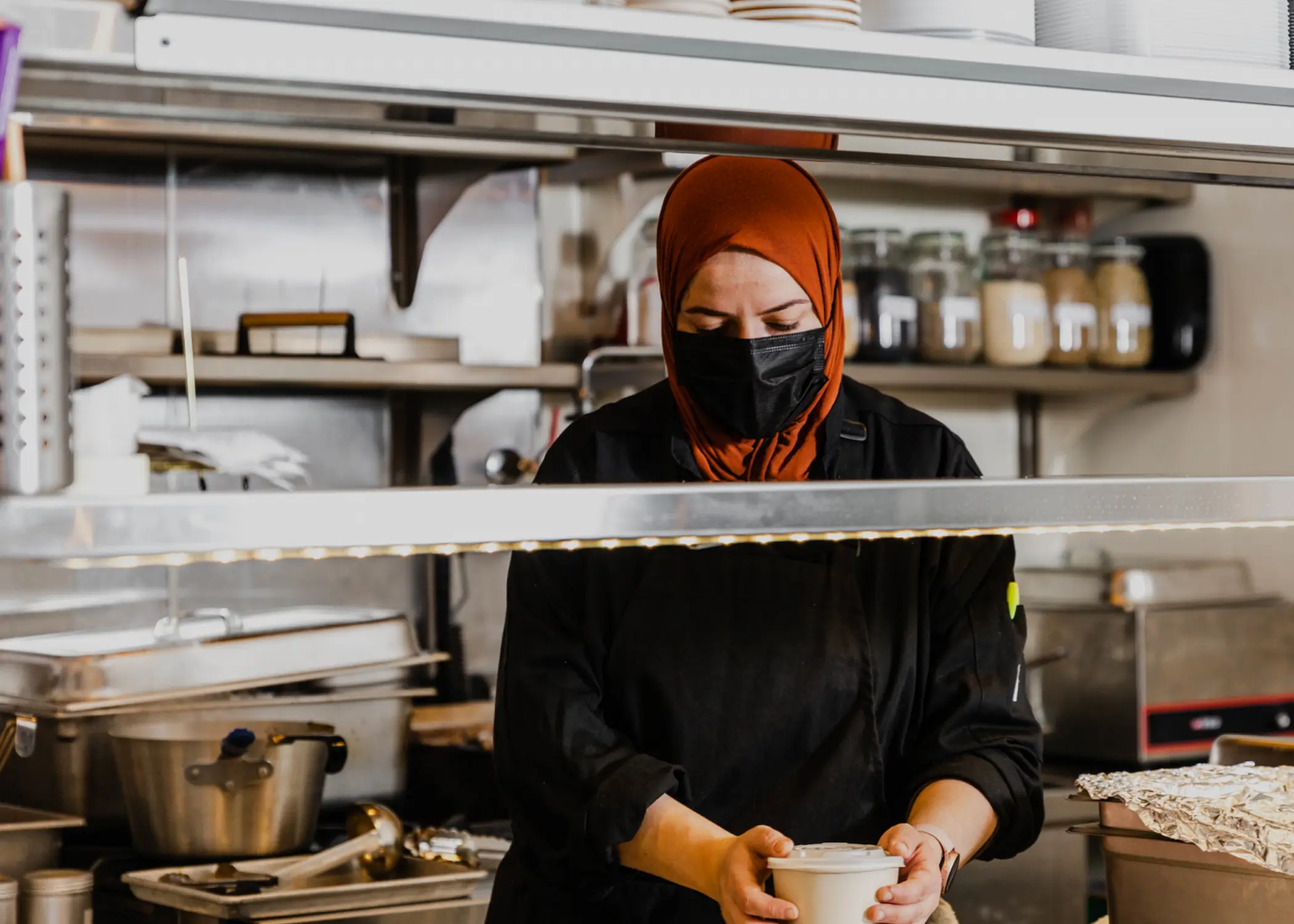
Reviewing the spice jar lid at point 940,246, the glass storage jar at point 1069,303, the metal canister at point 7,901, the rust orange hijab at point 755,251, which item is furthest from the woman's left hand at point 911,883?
the glass storage jar at point 1069,303

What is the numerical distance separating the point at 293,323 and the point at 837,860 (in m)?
2.09

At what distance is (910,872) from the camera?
133 centimetres

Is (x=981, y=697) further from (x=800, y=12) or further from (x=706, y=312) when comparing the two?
(x=800, y=12)

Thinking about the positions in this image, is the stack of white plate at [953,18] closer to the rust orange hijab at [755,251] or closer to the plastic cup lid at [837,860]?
the rust orange hijab at [755,251]

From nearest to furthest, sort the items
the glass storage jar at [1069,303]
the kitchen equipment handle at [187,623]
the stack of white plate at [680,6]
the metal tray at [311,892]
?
the stack of white plate at [680,6] < the metal tray at [311,892] < the kitchen equipment handle at [187,623] < the glass storage jar at [1069,303]

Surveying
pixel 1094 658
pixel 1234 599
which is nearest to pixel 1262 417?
pixel 1234 599

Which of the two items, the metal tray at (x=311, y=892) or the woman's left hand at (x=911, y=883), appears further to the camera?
the metal tray at (x=311, y=892)

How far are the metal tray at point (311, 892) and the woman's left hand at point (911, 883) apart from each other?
921mm

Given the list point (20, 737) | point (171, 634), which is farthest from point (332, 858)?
point (171, 634)

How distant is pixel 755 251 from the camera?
5.33 ft

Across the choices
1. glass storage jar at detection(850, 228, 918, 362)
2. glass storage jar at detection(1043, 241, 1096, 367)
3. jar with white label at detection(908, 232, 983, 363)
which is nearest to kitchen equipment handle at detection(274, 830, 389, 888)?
glass storage jar at detection(850, 228, 918, 362)

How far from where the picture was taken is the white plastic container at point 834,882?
4.00 feet

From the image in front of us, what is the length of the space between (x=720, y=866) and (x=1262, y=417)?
8.29ft

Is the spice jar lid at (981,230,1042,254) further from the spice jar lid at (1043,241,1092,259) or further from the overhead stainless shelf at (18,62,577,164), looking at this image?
the overhead stainless shelf at (18,62,577,164)
